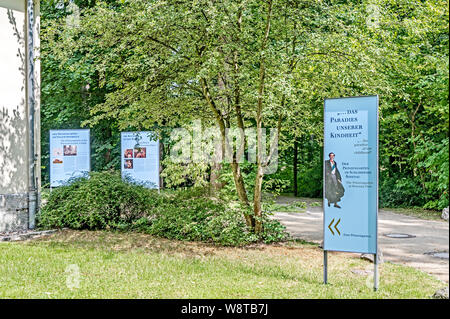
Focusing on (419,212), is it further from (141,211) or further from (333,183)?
(333,183)

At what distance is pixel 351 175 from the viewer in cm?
608

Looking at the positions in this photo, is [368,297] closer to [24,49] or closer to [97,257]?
[97,257]

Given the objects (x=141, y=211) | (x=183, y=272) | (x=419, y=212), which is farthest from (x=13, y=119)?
(x=419, y=212)

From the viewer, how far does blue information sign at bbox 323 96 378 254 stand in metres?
5.93

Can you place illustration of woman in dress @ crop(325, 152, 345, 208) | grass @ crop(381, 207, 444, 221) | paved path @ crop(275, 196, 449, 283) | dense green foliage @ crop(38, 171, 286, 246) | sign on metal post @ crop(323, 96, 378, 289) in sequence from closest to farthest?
1. sign on metal post @ crop(323, 96, 378, 289)
2. illustration of woman in dress @ crop(325, 152, 345, 208)
3. paved path @ crop(275, 196, 449, 283)
4. dense green foliage @ crop(38, 171, 286, 246)
5. grass @ crop(381, 207, 444, 221)

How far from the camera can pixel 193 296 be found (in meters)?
5.78

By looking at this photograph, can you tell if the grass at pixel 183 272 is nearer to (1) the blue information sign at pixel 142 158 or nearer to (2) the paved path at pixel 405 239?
(2) the paved path at pixel 405 239

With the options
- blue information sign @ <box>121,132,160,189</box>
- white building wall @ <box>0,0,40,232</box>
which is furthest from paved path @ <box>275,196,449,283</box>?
white building wall @ <box>0,0,40,232</box>

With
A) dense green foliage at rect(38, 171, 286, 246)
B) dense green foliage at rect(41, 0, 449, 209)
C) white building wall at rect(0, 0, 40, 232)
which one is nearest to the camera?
dense green foliage at rect(41, 0, 449, 209)

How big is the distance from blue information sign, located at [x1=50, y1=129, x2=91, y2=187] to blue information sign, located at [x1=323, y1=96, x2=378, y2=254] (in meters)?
9.56

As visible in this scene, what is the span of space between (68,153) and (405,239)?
9.80 meters

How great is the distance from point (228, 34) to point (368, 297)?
535 cm

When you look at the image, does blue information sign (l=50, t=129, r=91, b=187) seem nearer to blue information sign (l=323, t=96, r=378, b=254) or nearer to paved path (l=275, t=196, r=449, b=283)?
paved path (l=275, t=196, r=449, b=283)
